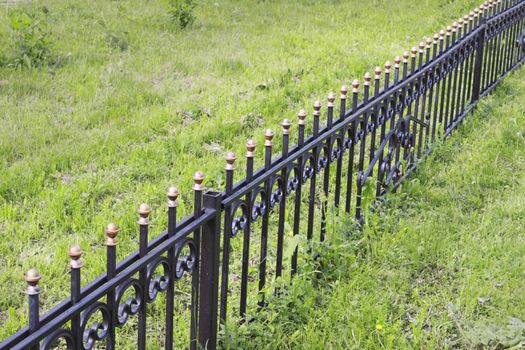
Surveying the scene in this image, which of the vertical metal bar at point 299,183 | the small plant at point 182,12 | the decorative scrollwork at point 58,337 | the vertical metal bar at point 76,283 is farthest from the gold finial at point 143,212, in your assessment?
the small plant at point 182,12

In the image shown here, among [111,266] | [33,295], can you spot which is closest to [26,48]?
[111,266]

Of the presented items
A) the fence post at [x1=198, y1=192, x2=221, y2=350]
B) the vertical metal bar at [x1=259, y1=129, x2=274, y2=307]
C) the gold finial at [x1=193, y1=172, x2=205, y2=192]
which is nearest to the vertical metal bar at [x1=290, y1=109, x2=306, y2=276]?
the vertical metal bar at [x1=259, y1=129, x2=274, y2=307]

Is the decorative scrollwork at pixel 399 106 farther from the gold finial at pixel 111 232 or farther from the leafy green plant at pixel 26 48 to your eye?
the leafy green plant at pixel 26 48

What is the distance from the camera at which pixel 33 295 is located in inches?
82.3

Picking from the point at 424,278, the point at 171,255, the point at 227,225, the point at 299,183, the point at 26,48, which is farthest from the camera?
the point at 26,48

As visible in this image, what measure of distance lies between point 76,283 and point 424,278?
93.8 inches

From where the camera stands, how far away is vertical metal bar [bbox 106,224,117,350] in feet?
7.81

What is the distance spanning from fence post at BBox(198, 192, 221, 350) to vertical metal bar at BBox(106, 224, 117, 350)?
1.84ft

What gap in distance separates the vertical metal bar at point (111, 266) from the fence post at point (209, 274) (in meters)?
0.56

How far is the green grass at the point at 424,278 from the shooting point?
3.47 metres

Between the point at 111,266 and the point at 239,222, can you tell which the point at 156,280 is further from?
the point at 239,222

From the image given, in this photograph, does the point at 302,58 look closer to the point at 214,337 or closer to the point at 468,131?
the point at 468,131

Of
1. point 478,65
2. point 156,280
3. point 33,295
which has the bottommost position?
point 156,280

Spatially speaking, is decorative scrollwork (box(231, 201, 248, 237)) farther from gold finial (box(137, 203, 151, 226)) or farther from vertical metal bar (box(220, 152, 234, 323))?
gold finial (box(137, 203, 151, 226))
